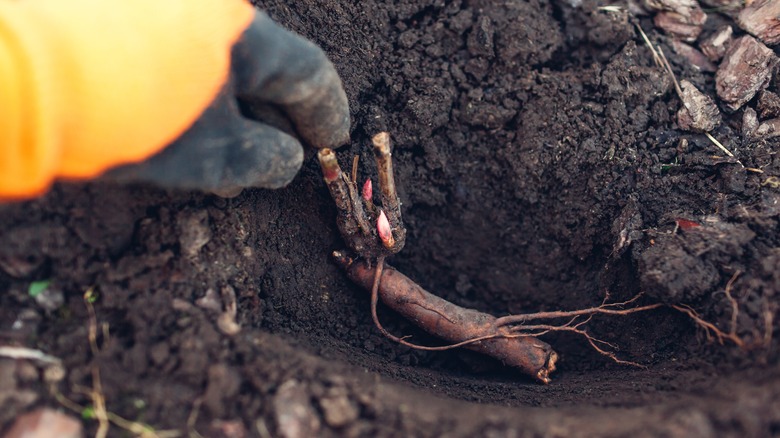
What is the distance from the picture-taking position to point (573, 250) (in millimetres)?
2246

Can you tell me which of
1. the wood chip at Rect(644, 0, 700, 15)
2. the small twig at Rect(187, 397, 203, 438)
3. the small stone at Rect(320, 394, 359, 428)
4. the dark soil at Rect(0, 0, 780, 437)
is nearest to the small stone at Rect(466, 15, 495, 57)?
the dark soil at Rect(0, 0, 780, 437)

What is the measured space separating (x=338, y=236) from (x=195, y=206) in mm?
559

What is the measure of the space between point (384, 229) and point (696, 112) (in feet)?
4.12

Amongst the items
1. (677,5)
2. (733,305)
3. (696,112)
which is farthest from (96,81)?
(677,5)

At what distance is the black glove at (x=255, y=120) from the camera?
4.77 feet

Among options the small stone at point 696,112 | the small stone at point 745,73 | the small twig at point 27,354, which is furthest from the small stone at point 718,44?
the small twig at point 27,354

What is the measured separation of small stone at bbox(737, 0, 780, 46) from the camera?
215 centimetres

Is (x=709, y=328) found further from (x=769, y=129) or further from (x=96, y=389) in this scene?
(x=96, y=389)

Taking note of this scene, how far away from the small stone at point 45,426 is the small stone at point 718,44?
8.26 feet

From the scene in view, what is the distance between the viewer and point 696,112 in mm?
2131

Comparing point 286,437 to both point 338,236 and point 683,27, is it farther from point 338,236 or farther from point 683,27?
point 683,27

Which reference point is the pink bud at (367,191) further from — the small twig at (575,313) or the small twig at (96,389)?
the small twig at (96,389)

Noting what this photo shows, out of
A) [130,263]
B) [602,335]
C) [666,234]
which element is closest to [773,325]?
[666,234]

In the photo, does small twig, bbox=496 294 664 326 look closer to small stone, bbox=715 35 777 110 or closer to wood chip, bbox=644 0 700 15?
small stone, bbox=715 35 777 110
